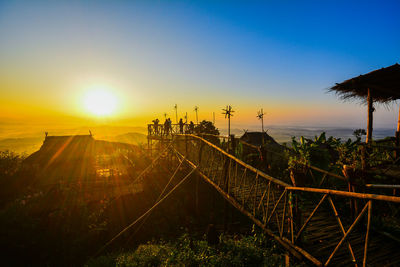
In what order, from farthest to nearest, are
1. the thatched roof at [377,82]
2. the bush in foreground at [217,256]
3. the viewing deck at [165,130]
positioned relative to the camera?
1. the viewing deck at [165,130]
2. the thatched roof at [377,82]
3. the bush in foreground at [217,256]

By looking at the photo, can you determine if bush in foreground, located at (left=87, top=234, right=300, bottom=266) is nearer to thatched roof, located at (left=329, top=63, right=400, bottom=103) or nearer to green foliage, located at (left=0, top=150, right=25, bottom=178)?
thatched roof, located at (left=329, top=63, right=400, bottom=103)

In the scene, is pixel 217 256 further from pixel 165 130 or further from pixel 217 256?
pixel 165 130

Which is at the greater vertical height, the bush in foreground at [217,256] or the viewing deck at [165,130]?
the viewing deck at [165,130]

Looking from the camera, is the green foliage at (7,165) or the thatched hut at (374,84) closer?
the thatched hut at (374,84)

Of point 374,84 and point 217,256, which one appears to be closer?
point 217,256

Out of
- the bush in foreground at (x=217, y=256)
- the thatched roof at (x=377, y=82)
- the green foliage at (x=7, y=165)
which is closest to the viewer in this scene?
the bush in foreground at (x=217, y=256)

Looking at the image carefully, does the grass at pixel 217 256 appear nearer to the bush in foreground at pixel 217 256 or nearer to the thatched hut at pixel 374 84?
the bush in foreground at pixel 217 256

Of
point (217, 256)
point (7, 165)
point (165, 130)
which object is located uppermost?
point (165, 130)

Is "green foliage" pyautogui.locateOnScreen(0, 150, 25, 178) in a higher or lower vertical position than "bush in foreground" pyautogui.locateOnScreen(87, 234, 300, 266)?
higher

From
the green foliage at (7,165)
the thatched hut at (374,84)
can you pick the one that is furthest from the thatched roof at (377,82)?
the green foliage at (7,165)

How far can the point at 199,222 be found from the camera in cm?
1374

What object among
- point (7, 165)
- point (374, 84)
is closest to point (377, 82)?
point (374, 84)

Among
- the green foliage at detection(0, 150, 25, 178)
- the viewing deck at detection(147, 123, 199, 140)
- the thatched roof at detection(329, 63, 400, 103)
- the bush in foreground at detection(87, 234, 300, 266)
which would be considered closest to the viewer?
the bush in foreground at detection(87, 234, 300, 266)

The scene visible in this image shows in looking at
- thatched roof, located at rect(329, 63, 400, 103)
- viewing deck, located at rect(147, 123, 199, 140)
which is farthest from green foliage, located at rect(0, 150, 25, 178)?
thatched roof, located at rect(329, 63, 400, 103)
